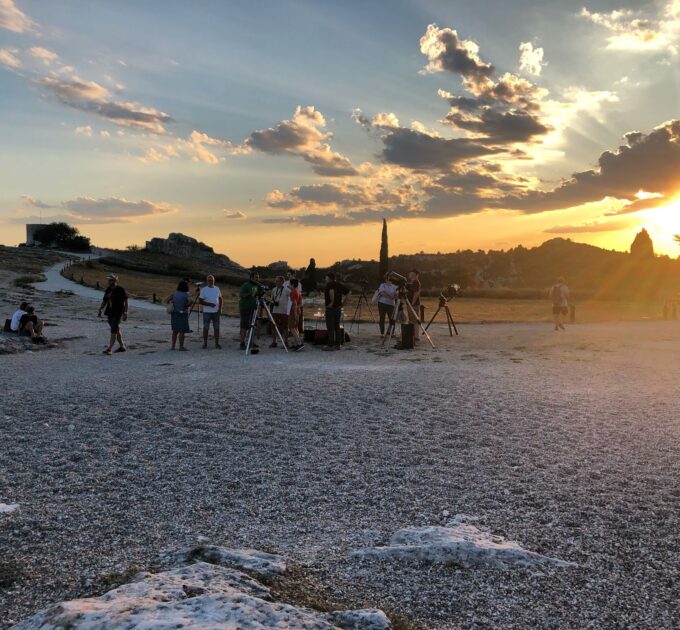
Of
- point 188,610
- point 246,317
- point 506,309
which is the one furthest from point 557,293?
point 188,610

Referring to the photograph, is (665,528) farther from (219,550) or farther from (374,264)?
(374,264)

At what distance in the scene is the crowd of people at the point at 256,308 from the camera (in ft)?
48.6

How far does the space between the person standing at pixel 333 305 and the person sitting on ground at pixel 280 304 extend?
1044 millimetres

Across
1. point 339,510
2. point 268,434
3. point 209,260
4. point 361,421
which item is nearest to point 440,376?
point 361,421

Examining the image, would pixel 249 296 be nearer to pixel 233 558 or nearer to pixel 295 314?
pixel 295 314

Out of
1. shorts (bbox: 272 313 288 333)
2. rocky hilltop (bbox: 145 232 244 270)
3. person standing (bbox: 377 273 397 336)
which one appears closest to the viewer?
shorts (bbox: 272 313 288 333)

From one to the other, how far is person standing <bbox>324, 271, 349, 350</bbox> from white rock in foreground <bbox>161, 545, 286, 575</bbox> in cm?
1062

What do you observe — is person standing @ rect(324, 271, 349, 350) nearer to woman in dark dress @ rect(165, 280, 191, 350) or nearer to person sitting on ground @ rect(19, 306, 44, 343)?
woman in dark dress @ rect(165, 280, 191, 350)

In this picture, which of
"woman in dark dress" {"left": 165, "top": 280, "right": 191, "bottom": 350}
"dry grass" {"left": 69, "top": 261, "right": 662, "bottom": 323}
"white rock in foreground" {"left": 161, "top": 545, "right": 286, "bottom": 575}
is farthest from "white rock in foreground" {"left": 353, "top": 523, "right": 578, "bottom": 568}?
"dry grass" {"left": 69, "top": 261, "right": 662, "bottom": 323}

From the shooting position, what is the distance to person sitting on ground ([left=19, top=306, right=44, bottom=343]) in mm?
16922

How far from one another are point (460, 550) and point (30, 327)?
53.4ft

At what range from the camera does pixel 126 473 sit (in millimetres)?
5727

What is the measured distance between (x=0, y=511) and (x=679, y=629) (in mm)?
4815

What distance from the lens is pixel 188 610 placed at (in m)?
2.70
